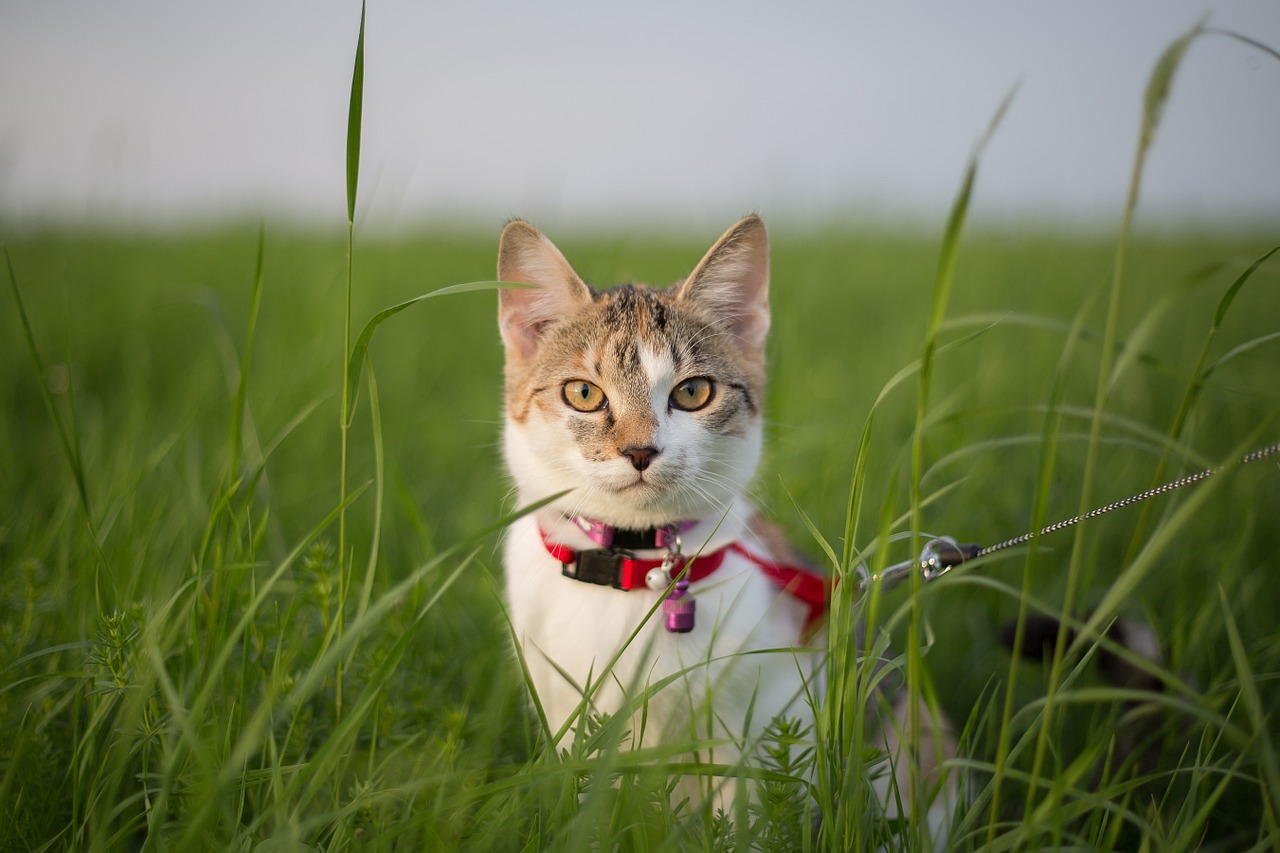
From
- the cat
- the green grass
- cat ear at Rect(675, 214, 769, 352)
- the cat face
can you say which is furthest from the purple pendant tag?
cat ear at Rect(675, 214, 769, 352)

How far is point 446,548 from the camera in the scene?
9.09ft

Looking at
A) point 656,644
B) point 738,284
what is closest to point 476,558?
point 656,644

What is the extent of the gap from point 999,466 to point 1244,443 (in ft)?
8.17

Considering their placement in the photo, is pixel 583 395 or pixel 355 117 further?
pixel 583 395

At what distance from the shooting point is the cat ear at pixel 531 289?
2074mm

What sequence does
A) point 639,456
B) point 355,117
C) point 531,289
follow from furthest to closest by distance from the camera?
1. point 531,289
2. point 639,456
3. point 355,117

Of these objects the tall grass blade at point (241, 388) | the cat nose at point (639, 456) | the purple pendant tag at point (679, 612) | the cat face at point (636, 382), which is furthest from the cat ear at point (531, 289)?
the purple pendant tag at point (679, 612)

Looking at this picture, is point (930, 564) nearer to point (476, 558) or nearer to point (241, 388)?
point (476, 558)

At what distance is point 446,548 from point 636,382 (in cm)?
123

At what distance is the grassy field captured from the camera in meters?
1.26

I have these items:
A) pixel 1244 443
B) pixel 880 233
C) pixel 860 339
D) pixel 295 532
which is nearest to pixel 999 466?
pixel 860 339

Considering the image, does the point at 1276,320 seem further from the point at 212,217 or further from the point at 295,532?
the point at 212,217

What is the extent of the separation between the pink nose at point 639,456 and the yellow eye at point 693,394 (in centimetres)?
27

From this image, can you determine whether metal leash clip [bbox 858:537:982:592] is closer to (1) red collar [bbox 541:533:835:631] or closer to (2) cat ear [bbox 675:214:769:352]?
(1) red collar [bbox 541:533:835:631]
